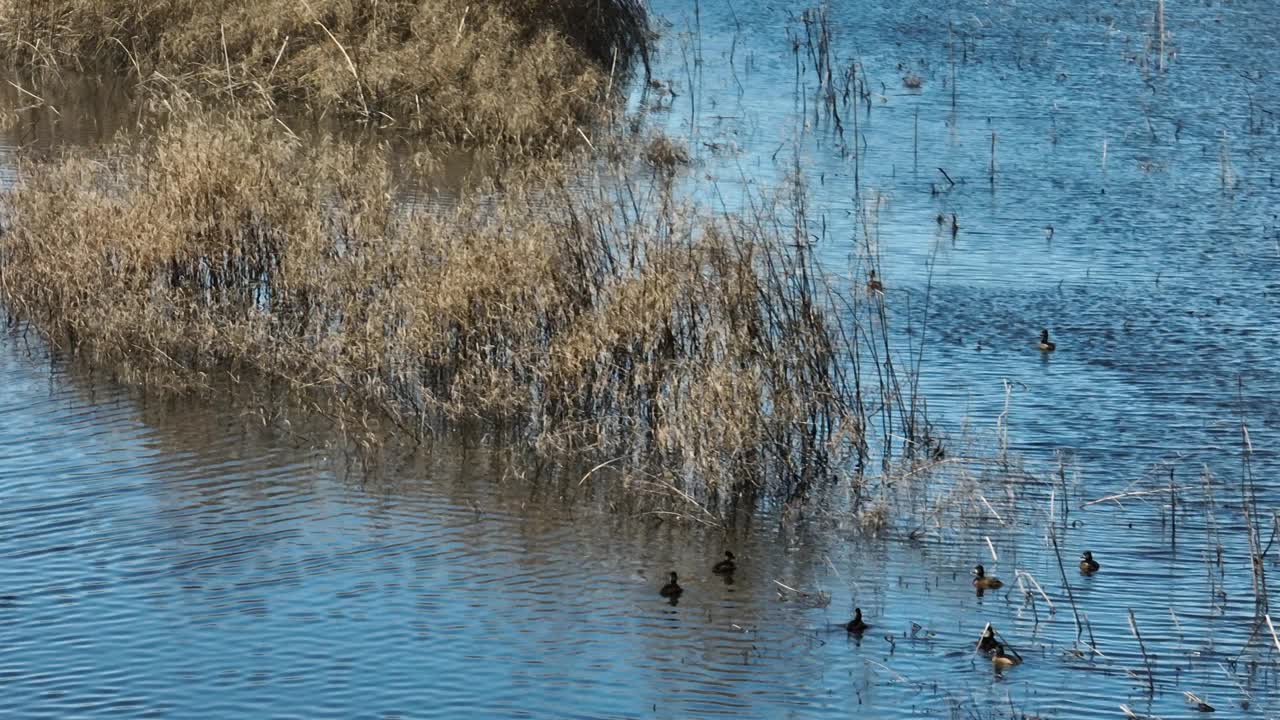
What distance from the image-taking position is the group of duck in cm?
711

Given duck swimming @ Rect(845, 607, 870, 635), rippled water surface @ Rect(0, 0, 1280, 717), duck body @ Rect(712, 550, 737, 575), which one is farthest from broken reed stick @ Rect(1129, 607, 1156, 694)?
duck body @ Rect(712, 550, 737, 575)

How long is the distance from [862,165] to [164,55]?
25.3 ft

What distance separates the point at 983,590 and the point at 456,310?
11.3ft

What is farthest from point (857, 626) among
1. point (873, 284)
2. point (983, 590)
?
point (873, 284)

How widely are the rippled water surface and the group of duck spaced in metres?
0.06

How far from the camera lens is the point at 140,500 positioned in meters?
8.74

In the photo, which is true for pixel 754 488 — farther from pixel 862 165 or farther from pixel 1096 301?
pixel 862 165

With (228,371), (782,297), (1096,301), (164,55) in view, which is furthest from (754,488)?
(164,55)

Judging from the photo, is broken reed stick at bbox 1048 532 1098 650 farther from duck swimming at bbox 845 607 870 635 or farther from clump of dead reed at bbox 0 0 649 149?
clump of dead reed at bbox 0 0 649 149

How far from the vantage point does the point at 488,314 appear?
9758 mm

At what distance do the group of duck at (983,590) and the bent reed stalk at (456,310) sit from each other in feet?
2.53

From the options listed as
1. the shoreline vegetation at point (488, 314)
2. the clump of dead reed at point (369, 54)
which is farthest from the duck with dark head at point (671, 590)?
the clump of dead reed at point (369, 54)

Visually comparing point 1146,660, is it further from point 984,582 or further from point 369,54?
point 369,54

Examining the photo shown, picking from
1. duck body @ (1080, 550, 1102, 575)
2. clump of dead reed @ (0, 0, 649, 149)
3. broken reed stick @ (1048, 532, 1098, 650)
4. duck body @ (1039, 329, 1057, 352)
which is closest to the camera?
broken reed stick @ (1048, 532, 1098, 650)
